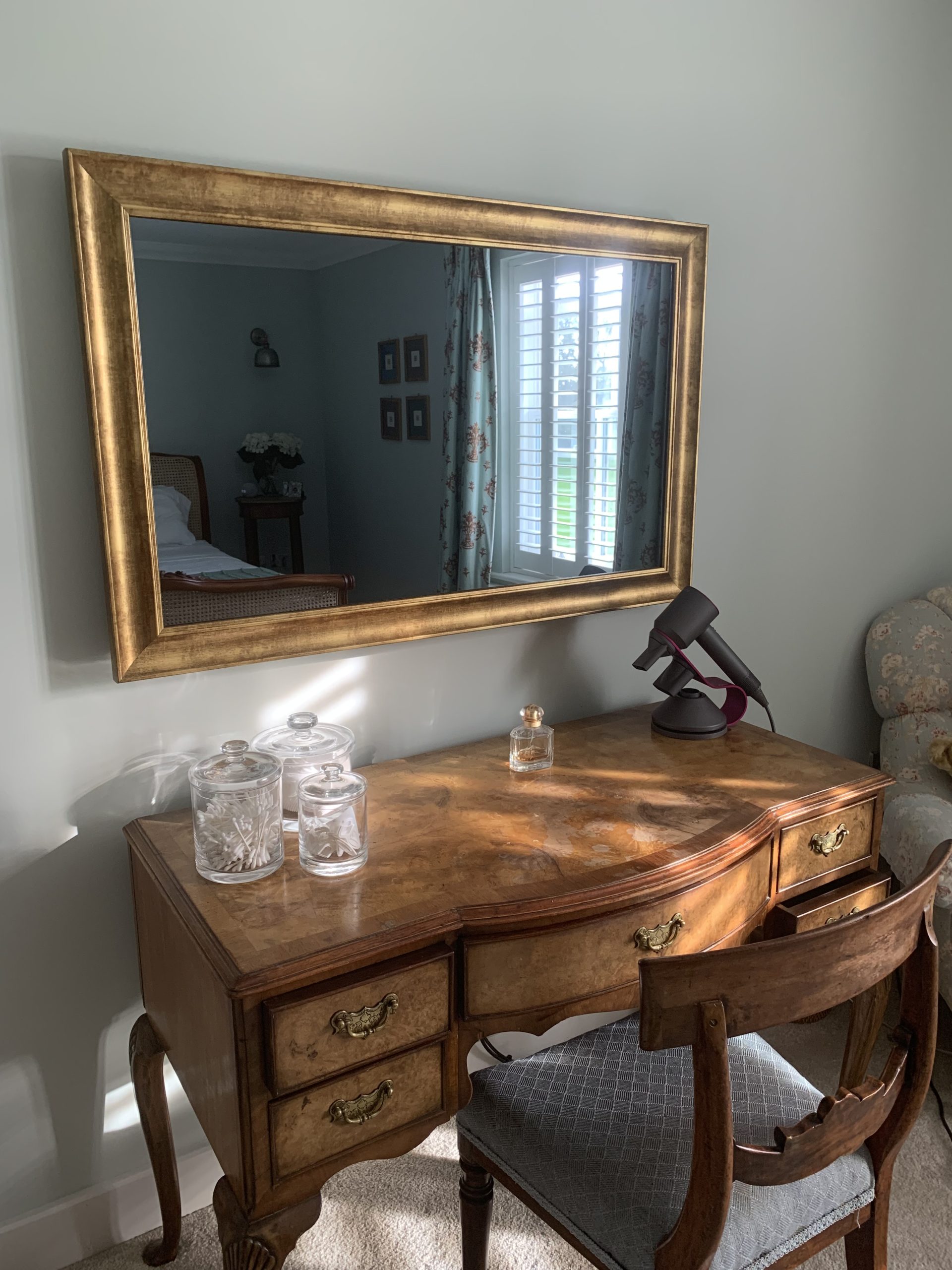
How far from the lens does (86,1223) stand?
168cm

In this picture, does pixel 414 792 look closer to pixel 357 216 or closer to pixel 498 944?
pixel 498 944

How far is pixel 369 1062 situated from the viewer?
4.07ft

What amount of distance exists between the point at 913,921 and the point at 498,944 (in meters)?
0.51

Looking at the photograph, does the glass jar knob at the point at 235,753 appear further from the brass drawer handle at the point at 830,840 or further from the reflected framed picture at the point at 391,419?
the brass drawer handle at the point at 830,840

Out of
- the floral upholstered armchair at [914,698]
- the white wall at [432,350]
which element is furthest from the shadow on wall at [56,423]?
the floral upholstered armchair at [914,698]

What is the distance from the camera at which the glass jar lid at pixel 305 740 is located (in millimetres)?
1545

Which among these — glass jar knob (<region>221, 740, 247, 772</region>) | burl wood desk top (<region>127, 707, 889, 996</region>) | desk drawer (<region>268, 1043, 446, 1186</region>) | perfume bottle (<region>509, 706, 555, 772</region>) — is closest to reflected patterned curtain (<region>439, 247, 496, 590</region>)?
perfume bottle (<region>509, 706, 555, 772</region>)

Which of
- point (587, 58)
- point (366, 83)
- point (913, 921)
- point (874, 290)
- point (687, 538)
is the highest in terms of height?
point (587, 58)

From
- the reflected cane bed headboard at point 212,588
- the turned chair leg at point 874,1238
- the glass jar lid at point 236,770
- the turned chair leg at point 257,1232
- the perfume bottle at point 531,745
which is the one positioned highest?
the reflected cane bed headboard at point 212,588

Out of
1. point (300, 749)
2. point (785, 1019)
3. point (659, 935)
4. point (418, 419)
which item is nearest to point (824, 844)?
point (659, 935)

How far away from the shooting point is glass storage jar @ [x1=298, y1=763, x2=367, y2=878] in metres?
1.37

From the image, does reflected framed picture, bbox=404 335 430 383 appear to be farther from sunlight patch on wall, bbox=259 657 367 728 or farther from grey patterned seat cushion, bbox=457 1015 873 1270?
grey patterned seat cushion, bbox=457 1015 873 1270

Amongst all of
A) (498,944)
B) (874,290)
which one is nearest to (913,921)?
(498,944)

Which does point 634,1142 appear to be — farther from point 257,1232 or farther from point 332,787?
point 332,787
